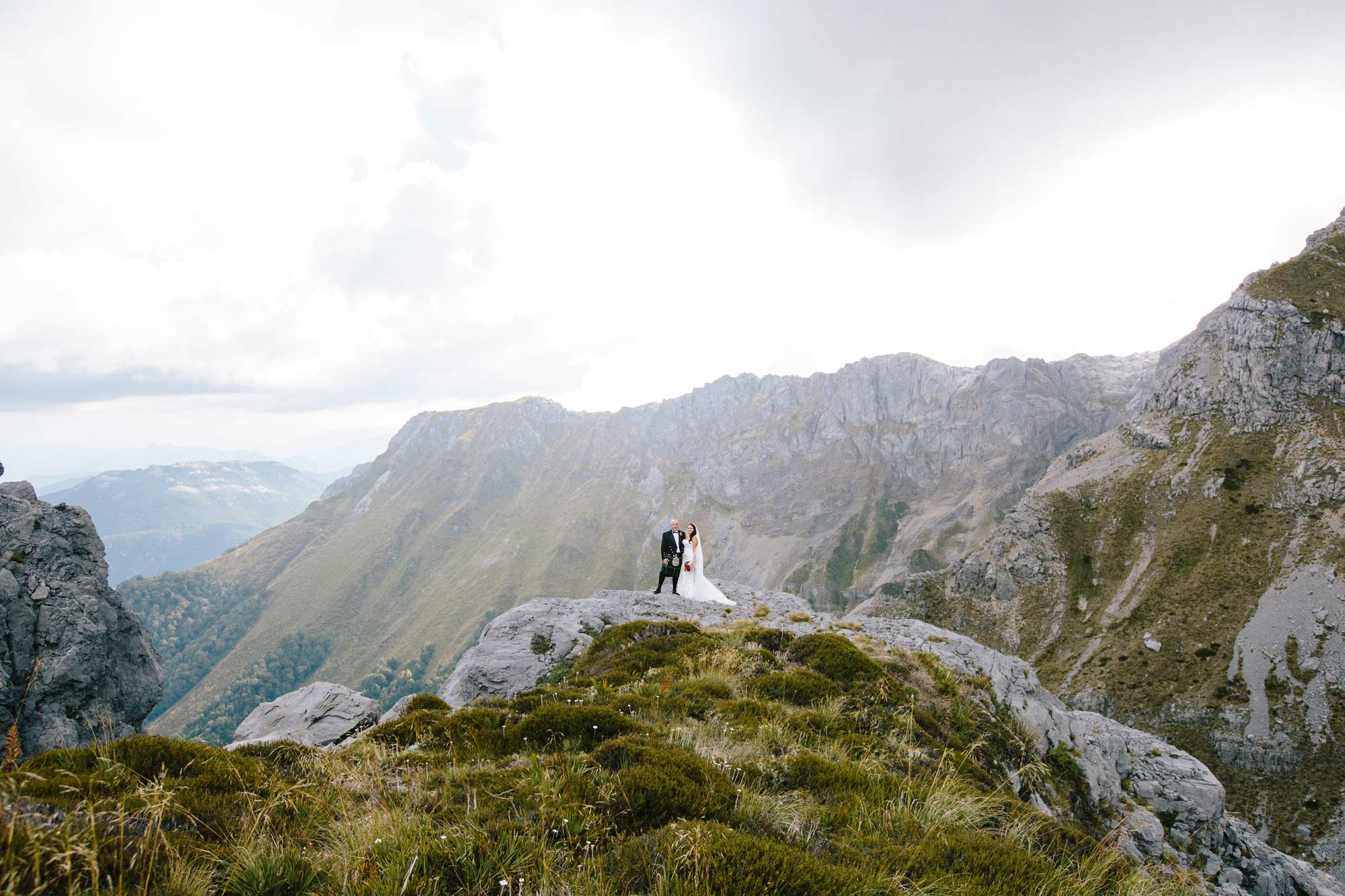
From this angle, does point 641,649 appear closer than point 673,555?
Yes

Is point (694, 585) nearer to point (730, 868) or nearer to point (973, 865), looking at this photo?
point (973, 865)

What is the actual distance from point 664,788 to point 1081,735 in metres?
18.3


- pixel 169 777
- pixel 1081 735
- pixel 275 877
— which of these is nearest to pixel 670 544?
pixel 1081 735

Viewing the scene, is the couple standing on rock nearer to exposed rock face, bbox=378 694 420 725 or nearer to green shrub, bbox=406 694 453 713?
exposed rock face, bbox=378 694 420 725

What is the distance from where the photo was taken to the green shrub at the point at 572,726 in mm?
8125

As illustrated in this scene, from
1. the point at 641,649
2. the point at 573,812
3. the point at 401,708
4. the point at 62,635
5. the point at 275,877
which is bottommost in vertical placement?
the point at 62,635

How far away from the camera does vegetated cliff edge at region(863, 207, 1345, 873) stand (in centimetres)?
8750

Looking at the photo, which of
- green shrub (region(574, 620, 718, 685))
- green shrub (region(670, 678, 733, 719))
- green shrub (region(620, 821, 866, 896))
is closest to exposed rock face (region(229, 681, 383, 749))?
green shrub (region(574, 620, 718, 685))

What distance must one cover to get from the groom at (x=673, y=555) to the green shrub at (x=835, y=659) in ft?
36.8

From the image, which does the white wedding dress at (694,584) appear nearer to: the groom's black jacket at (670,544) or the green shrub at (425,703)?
the groom's black jacket at (670,544)

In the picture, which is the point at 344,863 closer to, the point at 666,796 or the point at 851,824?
the point at 666,796

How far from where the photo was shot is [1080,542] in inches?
5482

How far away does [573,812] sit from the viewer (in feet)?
16.8

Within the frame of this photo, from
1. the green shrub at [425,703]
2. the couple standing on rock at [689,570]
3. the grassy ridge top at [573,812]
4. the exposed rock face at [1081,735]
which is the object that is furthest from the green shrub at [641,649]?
the couple standing on rock at [689,570]
